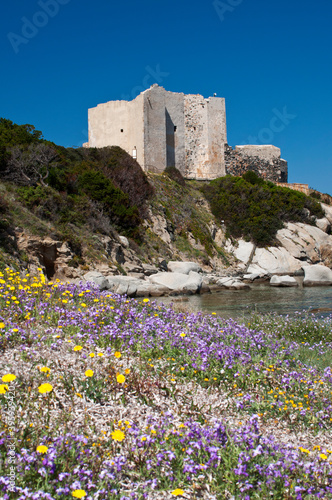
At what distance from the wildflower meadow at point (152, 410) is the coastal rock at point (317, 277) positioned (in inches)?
703

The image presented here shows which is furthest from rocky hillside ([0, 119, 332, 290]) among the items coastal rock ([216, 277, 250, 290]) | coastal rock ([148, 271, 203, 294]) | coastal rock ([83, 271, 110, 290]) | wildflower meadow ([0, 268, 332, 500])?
wildflower meadow ([0, 268, 332, 500])

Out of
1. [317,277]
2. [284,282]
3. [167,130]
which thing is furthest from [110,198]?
[167,130]

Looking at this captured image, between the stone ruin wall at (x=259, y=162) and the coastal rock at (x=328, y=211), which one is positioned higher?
the stone ruin wall at (x=259, y=162)

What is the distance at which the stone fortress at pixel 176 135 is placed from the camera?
3744cm

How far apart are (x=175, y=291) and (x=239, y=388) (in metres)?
13.7

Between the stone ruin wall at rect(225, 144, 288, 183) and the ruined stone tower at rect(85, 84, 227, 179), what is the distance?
2319 millimetres

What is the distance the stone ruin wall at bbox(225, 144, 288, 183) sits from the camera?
1767 inches

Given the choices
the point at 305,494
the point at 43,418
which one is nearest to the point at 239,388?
the point at 305,494

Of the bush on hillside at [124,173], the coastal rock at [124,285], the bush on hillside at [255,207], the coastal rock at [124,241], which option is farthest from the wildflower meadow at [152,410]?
the bush on hillside at [255,207]

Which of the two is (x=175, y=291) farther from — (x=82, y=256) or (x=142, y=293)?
(x=82, y=256)

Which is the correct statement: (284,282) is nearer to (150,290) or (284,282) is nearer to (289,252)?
(150,290)

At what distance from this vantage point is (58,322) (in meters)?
5.09

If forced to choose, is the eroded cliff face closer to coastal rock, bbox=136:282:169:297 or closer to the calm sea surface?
the calm sea surface

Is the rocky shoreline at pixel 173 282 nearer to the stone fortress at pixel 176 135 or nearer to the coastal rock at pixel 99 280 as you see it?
the coastal rock at pixel 99 280
